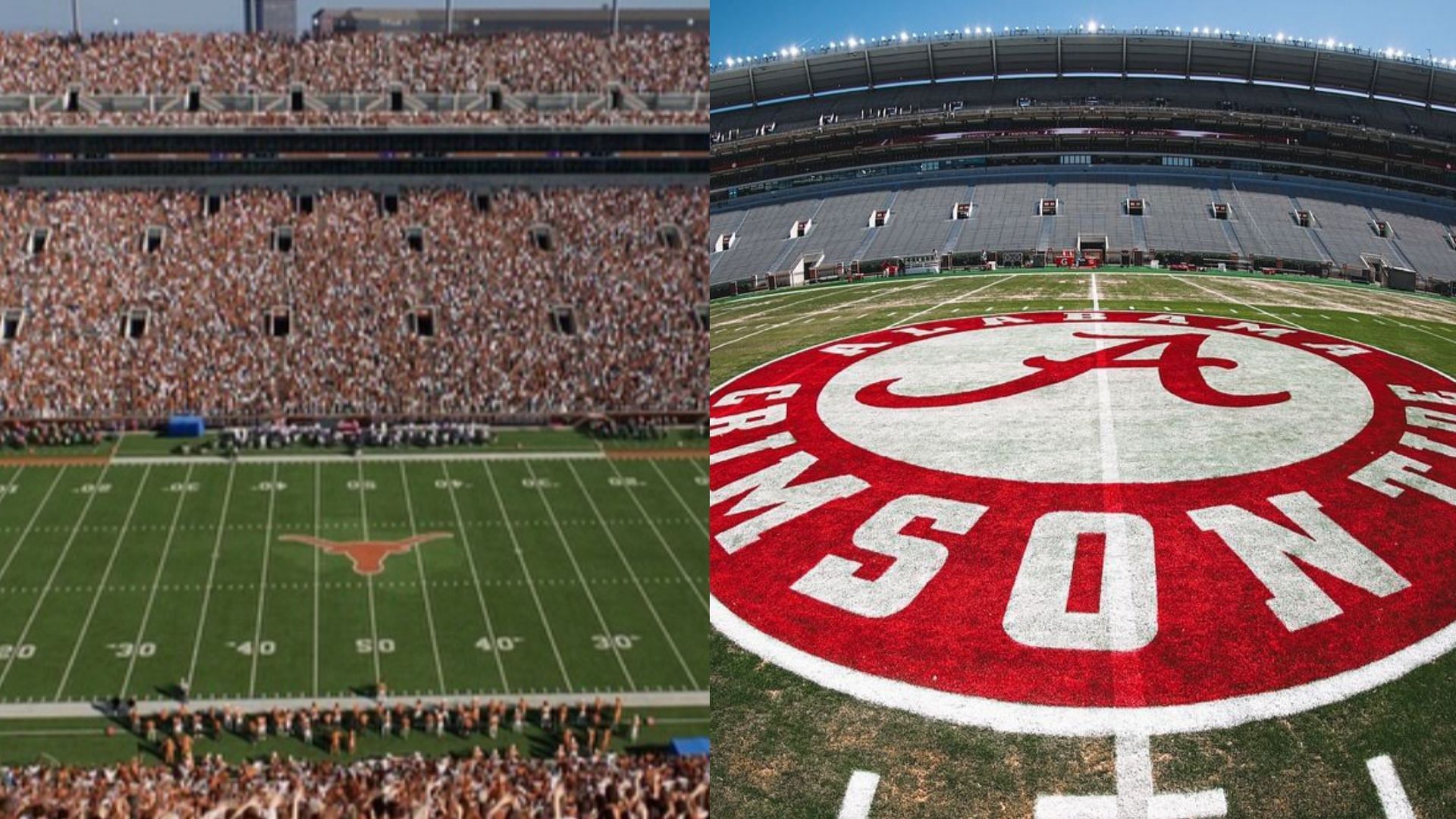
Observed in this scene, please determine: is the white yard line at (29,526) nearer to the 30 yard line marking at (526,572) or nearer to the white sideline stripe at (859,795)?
the 30 yard line marking at (526,572)

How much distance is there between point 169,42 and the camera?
36.5m

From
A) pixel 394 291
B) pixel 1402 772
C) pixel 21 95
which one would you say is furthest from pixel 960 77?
pixel 1402 772

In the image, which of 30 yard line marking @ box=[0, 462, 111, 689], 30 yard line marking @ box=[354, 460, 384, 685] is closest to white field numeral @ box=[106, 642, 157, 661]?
30 yard line marking @ box=[0, 462, 111, 689]

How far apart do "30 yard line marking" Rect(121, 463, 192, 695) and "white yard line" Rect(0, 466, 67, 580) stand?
2.14m

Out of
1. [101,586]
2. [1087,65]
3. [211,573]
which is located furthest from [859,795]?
[1087,65]

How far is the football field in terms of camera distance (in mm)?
15680

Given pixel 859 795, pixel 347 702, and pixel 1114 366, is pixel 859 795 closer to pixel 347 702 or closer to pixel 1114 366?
pixel 1114 366

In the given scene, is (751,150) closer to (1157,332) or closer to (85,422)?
(85,422)

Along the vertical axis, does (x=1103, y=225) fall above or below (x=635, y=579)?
above

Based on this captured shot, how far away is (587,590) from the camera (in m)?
→ 18.6

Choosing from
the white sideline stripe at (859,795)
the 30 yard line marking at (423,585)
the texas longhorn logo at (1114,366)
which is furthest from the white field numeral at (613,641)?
the white sideline stripe at (859,795)

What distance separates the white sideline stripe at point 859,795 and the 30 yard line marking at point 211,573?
11.9m

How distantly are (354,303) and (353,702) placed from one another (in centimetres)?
1786

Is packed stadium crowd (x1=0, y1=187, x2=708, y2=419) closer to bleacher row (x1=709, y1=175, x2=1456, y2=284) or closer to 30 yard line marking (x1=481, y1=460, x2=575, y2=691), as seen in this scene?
bleacher row (x1=709, y1=175, x2=1456, y2=284)
